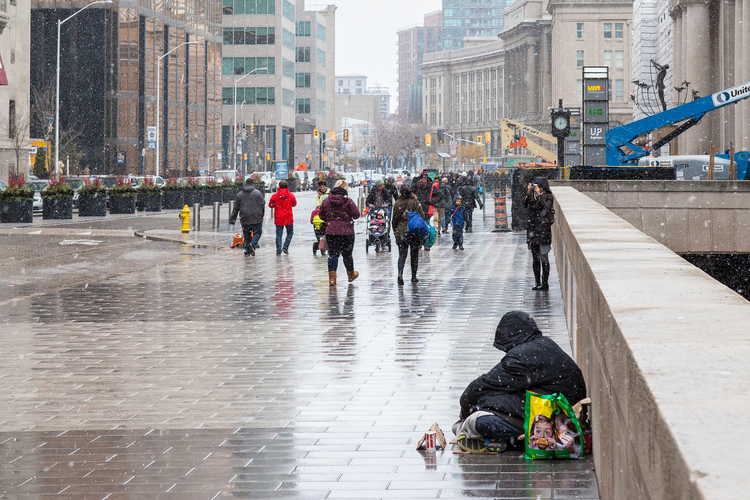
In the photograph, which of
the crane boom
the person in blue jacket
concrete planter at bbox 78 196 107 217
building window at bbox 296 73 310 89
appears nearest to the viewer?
the person in blue jacket

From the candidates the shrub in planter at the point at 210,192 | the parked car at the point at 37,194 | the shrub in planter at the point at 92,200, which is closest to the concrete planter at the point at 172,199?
the shrub in planter at the point at 210,192

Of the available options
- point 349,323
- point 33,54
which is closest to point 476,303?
point 349,323

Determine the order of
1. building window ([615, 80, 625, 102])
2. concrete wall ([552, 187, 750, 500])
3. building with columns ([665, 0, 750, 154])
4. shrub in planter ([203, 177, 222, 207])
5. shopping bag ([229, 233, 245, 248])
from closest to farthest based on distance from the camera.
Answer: concrete wall ([552, 187, 750, 500])
shopping bag ([229, 233, 245, 248])
building with columns ([665, 0, 750, 154])
shrub in planter ([203, 177, 222, 207])
building window ([615, 80, 625, 102])

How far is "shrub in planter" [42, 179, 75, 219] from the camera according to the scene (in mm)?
39062

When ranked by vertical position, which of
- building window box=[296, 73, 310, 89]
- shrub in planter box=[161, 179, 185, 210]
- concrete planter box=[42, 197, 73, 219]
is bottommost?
concrete planter box=[42, 197, 73, 219]

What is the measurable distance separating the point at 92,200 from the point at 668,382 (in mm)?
41235

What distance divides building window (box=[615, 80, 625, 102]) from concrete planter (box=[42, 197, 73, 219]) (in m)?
104

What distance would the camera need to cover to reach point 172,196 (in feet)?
169

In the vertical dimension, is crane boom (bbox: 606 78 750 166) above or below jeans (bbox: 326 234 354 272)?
above

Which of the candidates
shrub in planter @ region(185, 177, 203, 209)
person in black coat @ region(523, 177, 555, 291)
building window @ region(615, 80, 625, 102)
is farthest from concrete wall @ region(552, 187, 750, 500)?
building window @ region(615, 80, 625, 102)

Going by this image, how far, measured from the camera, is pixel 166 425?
7.25 m

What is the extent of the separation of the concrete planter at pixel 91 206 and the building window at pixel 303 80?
327ft

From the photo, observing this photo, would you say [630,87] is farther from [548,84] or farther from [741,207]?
[741,207]

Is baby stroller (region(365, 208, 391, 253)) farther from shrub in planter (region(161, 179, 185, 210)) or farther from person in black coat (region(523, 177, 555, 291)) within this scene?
shrub in planter (region(161, 179, 185, 210))
